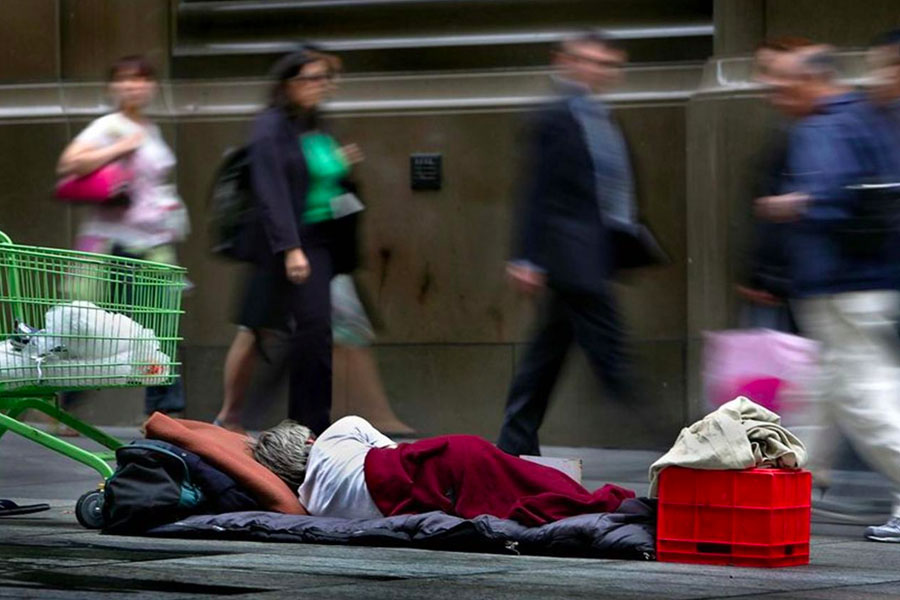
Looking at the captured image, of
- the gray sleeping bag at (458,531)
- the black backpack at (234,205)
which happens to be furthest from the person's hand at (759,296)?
the black backpack at (234,205)

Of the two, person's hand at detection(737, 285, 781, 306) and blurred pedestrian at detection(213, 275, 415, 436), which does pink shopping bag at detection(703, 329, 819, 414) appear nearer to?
person's hand at detection(737, 285, 781, 306)

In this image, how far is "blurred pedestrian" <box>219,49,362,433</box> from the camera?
27.8 feet

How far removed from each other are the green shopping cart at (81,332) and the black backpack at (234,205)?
859 millimetres

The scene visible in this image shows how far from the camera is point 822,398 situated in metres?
7.46

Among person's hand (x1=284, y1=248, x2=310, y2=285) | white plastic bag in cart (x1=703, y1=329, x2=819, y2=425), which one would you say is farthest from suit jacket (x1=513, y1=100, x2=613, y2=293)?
person's hand (x1=284, y1=248, x2=310, y2=285)

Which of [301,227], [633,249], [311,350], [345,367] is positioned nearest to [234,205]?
[301,227]

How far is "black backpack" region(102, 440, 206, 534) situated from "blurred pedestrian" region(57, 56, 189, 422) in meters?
2.26

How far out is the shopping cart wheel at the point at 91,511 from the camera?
735 centimetres

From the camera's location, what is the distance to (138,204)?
941 cm

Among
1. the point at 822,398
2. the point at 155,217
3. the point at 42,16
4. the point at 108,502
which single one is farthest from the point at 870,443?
the point at 42,16

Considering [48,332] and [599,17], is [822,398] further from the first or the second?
[599,17]

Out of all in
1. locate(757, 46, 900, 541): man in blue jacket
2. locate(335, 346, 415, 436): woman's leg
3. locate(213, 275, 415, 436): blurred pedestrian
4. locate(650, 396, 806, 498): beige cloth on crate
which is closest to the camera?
locate(650, 396, 806, 498): beige cloth on crate

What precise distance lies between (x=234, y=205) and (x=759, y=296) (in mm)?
2316

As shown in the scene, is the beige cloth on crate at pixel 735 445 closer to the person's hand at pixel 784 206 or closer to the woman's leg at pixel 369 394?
the person's hand at pixel 784 206
